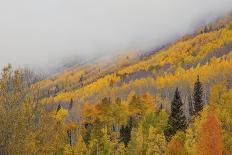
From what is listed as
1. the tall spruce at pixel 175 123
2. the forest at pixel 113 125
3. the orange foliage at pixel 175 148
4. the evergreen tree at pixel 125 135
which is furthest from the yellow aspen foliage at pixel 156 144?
the evergreen tree at pixel 125 135

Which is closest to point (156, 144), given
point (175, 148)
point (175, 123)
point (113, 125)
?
point (175, 123)

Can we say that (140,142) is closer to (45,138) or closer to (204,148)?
(204,148)

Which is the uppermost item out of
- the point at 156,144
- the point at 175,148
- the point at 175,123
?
the point at 175,123

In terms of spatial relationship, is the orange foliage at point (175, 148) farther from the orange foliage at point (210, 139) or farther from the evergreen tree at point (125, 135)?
the evergreen tree at point (125, 135)

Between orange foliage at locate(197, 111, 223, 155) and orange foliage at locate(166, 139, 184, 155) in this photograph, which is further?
orange foliage at locate(166, 139, 184, 155)

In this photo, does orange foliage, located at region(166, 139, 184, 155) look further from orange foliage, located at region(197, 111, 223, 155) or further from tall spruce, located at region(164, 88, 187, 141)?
tall spruce, located at region(164, 88, 187, 141)

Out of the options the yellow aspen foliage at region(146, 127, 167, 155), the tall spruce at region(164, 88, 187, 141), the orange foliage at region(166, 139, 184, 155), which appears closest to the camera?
the orange foliage at region(166, 139, 184, 155)

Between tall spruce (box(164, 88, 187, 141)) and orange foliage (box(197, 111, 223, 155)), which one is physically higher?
tall spruce (box(164, 88, 187, 141))

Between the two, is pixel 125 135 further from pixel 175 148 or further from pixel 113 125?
pixel 175 148

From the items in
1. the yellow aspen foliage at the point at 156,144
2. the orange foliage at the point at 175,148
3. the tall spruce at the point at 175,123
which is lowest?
the orange foliage at the point at 175,148

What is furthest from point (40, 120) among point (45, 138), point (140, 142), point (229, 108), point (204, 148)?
point (229, 108)

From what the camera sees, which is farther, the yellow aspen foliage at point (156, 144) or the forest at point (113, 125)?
the yellow aspen foliage at point (156, 144)

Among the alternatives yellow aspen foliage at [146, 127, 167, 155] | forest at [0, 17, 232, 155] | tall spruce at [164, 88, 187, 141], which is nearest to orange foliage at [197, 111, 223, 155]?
forest at [0, 17, 232, 155]

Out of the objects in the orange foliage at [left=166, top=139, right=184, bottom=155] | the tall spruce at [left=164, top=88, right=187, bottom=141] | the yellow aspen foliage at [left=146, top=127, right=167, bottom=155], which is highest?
the tall spruce at [left=164, top=88, right=187, bottom=141]
